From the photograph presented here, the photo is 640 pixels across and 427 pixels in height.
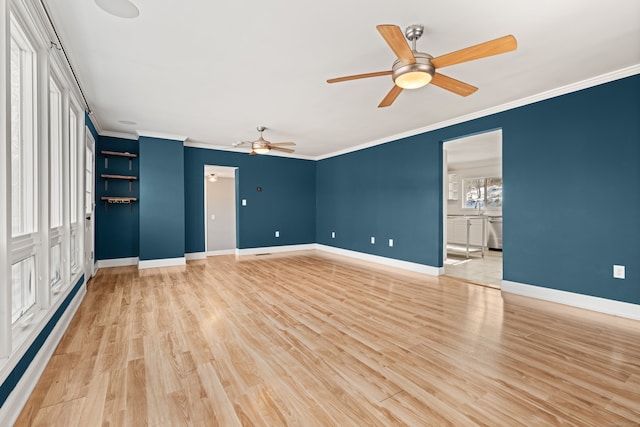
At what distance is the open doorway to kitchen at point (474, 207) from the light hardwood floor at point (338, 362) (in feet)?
8.13

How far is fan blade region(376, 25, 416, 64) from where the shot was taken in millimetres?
1783

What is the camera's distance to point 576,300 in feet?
10.9

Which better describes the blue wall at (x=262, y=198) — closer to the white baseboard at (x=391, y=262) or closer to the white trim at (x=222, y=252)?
the white trim at (x=222, y=252)

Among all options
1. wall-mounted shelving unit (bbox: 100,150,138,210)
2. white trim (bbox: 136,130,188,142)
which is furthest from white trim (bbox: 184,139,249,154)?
wall-mounted shelving unit (bbox: 100,150,138,210)

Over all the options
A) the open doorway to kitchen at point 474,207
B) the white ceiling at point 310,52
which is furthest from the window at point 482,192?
the white ceiling at point 310,52

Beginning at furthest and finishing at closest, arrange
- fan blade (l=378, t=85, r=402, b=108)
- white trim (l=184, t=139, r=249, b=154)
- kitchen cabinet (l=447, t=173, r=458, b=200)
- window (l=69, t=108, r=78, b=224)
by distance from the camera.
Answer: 1. kitchen cabinet (l=447, t=173, r=458, b=200)
2. white trim (l=184, t=139, r=249, b=154)
3. window (l=69, t=108, r=78, b=224)
4. fan blade (l=378, t=85, r=402, b=108)

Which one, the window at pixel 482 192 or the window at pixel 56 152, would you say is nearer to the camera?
the window at pixel 56 152

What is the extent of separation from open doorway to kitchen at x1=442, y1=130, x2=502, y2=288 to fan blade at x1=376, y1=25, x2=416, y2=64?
3.27m

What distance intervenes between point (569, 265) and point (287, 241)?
18.5ft

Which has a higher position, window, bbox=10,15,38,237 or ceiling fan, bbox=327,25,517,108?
ceiling fan, bbox=327,25,517,108

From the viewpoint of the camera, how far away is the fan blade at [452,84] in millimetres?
2387

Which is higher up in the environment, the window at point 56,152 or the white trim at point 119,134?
the white trim at point 119,134

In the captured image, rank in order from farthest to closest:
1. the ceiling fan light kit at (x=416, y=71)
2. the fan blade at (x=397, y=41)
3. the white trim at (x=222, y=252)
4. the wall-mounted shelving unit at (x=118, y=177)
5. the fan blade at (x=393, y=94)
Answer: the white trim at (x=222, y=252), the wall-mounted shelving unit at (x=118, y=177), the fan blade at (x=393, y=94), the ceiling fan light kit at (x=416, y=71), the fan blade at (x=397, y=41)

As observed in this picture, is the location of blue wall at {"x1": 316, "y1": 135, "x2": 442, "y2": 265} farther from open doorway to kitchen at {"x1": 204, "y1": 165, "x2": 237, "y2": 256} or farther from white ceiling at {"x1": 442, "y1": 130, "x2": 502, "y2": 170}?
open doorway to kitchen at {"x1": 204, "y1": 165, "x2": 237, "y2": 256}
